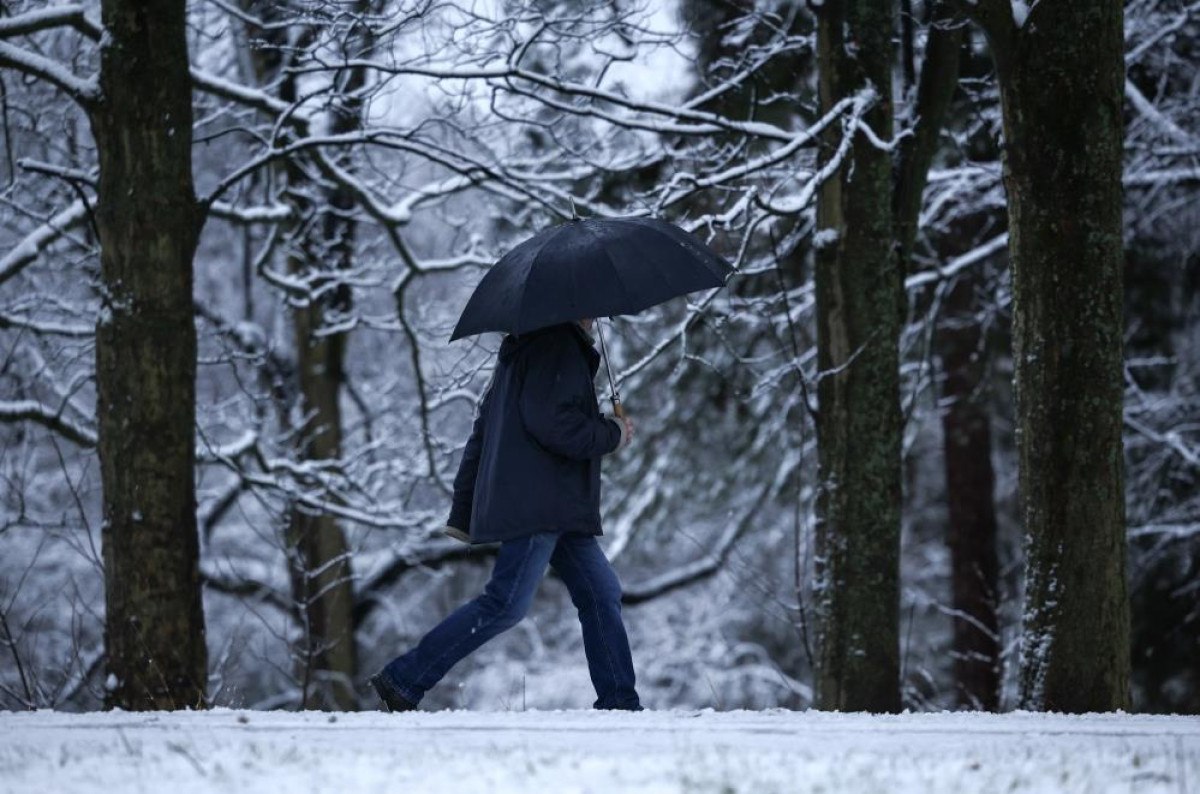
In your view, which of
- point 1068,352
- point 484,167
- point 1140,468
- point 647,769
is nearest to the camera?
point 647,769

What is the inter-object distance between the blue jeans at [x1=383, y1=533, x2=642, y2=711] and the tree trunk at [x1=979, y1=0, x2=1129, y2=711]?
1.86m

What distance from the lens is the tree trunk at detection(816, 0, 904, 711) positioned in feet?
23.9

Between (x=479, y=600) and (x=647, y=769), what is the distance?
1838 mm

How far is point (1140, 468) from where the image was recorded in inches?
553

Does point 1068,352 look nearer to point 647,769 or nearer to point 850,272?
point 850,272

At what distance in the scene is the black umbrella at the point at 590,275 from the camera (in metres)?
5.45

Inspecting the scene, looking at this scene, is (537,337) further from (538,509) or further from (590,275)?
(538,509)

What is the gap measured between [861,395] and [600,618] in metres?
2.17

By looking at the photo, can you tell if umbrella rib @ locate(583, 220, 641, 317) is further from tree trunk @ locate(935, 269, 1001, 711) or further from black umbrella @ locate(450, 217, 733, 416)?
tree trunk @ locate(935, 269, 1001, 711)

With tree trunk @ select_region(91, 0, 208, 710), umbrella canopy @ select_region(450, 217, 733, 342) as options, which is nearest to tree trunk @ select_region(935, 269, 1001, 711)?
tree trunk @ select_region(91, 0, 208, 710)

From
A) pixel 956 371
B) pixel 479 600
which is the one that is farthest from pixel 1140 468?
pixel 479 600

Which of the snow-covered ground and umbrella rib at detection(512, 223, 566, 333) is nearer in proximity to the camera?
the snow-covered ground

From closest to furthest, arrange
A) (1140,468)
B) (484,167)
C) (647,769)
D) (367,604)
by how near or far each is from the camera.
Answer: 1. (647,769)
2. (484,167)
3. (1140,468)
4. (367,604)

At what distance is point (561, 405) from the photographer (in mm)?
5520
